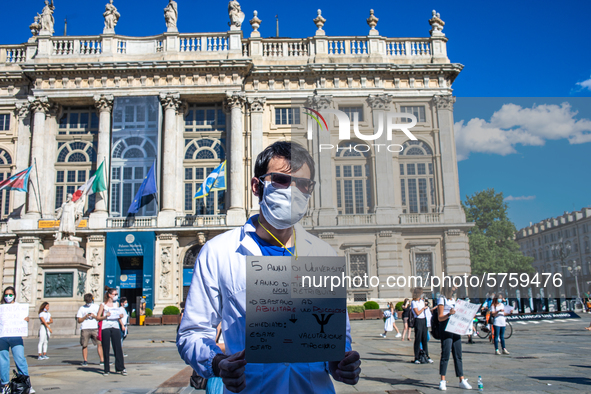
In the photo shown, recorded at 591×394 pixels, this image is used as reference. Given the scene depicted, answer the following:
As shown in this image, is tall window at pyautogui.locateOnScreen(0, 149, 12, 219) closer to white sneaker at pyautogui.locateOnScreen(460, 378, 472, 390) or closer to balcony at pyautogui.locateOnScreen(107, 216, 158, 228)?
balcony at pyautogui.locateOnScreen(107, 216, 158, 228)

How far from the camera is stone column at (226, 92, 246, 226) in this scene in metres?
31.9

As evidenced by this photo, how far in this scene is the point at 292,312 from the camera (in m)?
2.27

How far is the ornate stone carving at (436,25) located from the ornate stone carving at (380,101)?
19.5 ft

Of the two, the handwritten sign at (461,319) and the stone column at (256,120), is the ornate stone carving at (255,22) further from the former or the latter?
the handwritten sign at (461,319)

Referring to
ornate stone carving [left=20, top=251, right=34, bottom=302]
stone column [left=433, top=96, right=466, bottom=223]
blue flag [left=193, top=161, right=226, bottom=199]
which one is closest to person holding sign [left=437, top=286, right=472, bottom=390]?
blue flag [left=193, top=161, right=226, bottom=199]

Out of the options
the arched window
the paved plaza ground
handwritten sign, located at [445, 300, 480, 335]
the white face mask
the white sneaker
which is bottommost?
the paved plaza ground

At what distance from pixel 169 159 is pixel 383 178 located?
539 inches

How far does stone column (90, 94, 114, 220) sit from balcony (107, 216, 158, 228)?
0.48 m

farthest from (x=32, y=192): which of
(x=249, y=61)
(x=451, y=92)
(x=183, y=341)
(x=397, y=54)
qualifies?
(x=183, y=341)

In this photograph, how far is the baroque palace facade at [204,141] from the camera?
104 feet

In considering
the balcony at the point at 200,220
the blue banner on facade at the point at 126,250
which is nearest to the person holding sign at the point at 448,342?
the balcony at the point at 200,220

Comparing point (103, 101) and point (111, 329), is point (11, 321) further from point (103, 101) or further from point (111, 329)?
point (103, 101)

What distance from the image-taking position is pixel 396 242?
32406 mm

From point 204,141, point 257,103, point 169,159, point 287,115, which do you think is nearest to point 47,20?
point 169,159
